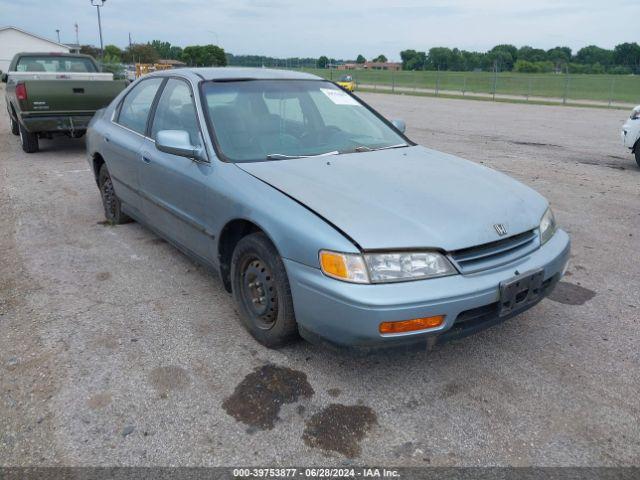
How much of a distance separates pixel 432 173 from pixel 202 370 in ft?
6.01

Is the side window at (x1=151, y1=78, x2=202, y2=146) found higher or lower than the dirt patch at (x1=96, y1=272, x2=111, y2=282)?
higher

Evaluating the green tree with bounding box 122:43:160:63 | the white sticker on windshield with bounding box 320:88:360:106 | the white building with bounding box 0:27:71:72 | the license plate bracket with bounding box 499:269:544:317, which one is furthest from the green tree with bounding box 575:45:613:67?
the license plate bracket with bounding box 499:269:544:317

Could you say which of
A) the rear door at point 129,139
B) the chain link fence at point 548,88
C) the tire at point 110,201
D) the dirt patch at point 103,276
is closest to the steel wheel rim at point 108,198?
the tire at point 110,201

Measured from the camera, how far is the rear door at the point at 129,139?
446cm

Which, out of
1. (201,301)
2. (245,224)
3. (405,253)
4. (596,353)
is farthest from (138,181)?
(596,353)

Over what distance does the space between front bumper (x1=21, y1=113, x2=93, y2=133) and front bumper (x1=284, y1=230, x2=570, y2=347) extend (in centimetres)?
752

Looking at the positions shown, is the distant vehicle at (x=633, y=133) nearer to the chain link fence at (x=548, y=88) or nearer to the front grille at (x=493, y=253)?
the front grille at (x=493, y=253)

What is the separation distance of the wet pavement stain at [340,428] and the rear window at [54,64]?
37.0 feet

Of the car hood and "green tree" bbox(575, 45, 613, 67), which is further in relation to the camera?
"green tree" bbox(575, 45, 613, 67)

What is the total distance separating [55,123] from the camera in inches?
351

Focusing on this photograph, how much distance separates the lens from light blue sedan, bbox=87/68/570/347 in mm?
2525

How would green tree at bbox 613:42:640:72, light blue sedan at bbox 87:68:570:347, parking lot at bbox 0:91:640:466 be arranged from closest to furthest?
1. parking lot at bbox 0:91:640:466
2. light blue sedan at bbox 87:68:570:347
3. green tree at bbox 613:42:640:72

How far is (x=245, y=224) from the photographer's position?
318cm

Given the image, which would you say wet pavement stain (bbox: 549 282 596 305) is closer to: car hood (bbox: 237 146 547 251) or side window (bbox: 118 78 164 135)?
car hood (bbox: 237 146 547 251)
